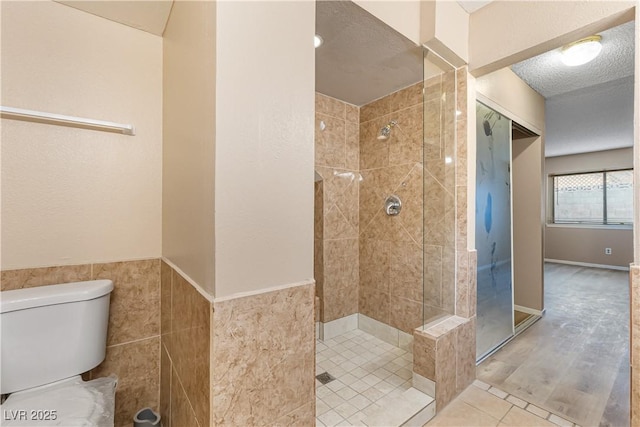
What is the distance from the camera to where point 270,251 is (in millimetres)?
904

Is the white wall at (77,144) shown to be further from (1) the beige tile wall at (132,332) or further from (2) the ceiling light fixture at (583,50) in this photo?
(2) the ceiling light fixture at (583,50)

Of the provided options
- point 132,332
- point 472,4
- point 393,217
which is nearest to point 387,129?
point 393,217

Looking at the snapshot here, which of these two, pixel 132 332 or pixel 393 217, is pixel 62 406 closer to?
pixel 132 332

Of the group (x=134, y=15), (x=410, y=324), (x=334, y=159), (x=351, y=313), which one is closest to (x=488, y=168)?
(x=334, y=159)

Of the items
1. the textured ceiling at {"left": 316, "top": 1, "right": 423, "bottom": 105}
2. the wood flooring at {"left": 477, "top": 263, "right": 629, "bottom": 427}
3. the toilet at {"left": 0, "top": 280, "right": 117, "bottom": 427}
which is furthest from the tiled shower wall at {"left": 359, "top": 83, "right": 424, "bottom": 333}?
the toilet at {"left": 0, "top": 280, "right": 117, "bottom": 427}

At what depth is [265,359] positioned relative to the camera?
88cm

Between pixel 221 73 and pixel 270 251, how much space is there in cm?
56

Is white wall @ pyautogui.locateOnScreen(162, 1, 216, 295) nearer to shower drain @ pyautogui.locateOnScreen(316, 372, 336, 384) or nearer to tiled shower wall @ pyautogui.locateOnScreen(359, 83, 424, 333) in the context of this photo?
shower drain @ pyautogui.locateOnScreen(316, 372, 336, 384)

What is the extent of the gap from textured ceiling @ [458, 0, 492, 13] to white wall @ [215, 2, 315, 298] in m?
1.27

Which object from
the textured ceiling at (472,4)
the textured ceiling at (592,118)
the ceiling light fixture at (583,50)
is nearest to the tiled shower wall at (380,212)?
the textured ceiling at (472,4)

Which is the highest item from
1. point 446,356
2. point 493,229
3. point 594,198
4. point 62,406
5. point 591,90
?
point 591,90

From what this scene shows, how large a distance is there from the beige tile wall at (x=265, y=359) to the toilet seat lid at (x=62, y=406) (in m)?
0.67

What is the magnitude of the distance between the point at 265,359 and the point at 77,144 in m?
A: 1.38

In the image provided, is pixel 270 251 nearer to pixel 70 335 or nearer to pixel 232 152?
pixel 232 152
